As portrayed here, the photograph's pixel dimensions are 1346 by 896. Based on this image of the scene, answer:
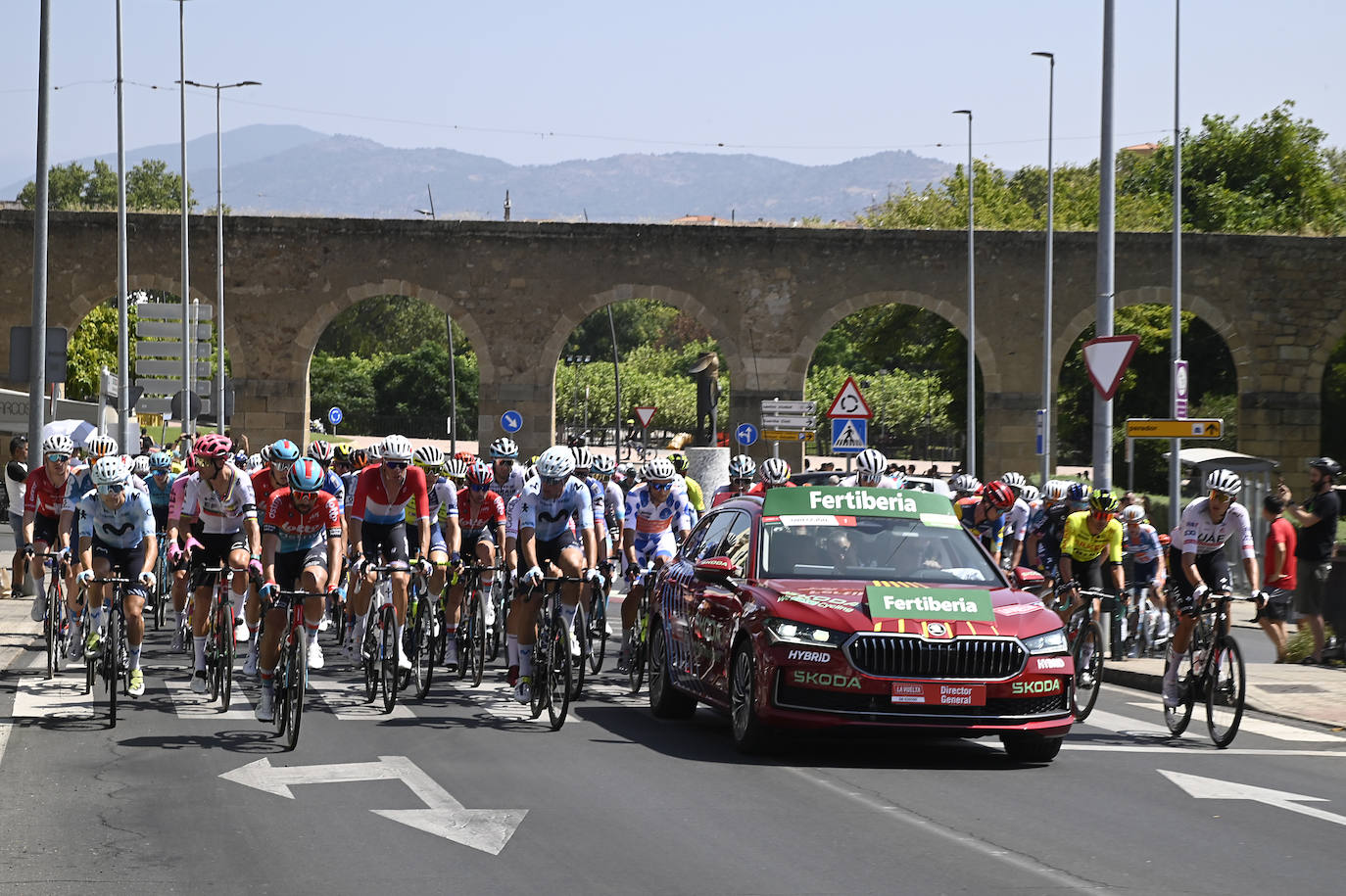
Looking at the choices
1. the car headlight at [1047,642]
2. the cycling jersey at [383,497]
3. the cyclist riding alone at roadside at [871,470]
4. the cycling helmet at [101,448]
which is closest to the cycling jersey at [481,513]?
the cycling jersey at [383,497]

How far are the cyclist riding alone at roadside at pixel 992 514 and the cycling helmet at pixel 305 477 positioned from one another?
24.3 feet

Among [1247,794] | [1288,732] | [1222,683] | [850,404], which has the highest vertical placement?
[850,404]

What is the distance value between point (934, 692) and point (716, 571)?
1.75 metres

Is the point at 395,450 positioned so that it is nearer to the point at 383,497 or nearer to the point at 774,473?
the point at 383,497

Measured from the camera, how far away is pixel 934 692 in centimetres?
1053

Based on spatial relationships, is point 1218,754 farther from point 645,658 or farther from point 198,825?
point 198,825

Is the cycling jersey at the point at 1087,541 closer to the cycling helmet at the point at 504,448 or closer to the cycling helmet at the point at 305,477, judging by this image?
the cycling helmet at the point at 504,448

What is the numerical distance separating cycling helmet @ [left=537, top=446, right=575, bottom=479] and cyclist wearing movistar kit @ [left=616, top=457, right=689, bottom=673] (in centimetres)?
173

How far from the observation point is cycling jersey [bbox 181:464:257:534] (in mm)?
13422

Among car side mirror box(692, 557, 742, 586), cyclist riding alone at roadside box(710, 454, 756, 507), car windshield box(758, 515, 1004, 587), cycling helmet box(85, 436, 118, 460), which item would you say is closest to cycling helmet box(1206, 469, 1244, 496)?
car windshield box(758, 515, 1004, 587)

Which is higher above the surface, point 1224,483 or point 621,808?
point 1224,483

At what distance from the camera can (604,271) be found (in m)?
45.8

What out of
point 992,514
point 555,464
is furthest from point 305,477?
point 992,514

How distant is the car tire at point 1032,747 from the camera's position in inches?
435
